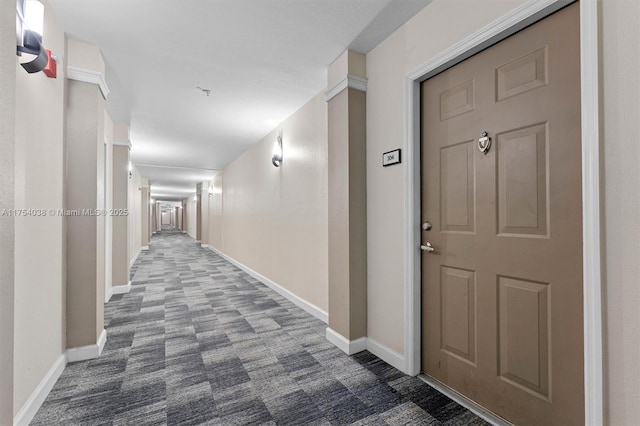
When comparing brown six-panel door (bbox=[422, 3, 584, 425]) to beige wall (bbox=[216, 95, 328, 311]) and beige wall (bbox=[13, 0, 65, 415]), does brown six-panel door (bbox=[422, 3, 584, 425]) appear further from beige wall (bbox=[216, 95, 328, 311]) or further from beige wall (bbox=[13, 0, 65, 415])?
beige wall (bbox=[13, 0, 65, 415])

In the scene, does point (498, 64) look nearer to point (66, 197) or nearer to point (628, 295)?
point (628, 295)

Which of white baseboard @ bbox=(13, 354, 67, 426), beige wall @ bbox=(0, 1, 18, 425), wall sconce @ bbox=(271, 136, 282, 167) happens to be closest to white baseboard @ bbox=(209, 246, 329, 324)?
wall sconce @ bbox=(271, 136, 282, 167)

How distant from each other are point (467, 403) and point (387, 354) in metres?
0.65

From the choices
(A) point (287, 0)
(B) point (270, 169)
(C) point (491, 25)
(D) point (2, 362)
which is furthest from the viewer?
(B) point (270, 169)

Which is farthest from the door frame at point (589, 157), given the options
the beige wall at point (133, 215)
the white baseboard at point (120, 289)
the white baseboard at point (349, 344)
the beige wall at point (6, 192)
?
the beige wall at point (133, 215)

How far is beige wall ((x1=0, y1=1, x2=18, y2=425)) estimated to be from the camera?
0.95 meters

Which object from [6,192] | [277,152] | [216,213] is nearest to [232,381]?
[6,192]

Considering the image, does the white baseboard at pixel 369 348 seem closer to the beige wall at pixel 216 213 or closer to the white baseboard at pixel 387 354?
the white baseboard at pixel 387 354

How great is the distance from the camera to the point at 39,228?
1814 mm

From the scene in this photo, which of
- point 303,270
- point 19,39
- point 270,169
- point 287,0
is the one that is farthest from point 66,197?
point 270,169

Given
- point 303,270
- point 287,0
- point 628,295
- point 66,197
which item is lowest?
point 303,270

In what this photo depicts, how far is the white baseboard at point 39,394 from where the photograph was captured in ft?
5.17

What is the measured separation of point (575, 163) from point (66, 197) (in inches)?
132

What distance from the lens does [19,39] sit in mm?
1384
